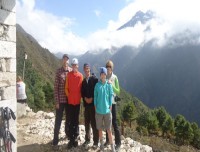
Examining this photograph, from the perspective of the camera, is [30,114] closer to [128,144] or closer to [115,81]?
[128,144]

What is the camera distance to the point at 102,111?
7383 mm

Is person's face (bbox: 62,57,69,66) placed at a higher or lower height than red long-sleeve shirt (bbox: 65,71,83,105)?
higher

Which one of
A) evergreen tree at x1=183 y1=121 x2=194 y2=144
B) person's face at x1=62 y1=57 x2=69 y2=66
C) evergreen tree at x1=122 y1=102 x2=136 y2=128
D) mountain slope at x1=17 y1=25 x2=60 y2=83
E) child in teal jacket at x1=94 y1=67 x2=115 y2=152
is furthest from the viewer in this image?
mountain slope at x1=17 y1=25 x2=60 y2=83

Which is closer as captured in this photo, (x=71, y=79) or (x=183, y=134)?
(x=71, y=79)

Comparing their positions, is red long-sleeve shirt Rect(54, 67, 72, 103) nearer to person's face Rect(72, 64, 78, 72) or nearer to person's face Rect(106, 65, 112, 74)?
person's face Rect(72, 64, 78, 72)

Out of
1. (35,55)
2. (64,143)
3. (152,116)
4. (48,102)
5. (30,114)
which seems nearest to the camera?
(64,143)

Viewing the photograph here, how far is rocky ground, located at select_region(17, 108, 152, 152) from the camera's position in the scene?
27.6ft

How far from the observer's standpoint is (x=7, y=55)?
5.96 metres

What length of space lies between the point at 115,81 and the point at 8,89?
9.04 feet

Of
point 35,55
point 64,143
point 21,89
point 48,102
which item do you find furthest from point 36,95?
point 35,55

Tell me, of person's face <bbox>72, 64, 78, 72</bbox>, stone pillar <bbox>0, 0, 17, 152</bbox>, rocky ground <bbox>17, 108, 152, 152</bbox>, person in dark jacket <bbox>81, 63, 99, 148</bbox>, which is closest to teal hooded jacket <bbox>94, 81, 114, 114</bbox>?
person in dark jacket <bbox>81, 63, 99, 148</bbox>

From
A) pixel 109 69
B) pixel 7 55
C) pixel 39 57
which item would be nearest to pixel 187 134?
pixel 109 69

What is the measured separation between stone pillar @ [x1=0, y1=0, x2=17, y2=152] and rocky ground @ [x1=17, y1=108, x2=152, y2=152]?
92.0 inches

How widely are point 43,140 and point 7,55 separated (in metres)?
4.04
